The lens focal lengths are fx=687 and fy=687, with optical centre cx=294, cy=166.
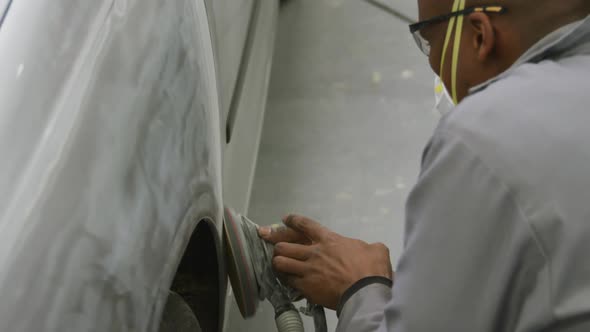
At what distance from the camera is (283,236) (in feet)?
4.29

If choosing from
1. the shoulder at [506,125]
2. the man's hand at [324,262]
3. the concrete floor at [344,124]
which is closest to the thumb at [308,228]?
the man's hand at [324,262]

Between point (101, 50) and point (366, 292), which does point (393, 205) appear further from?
point (101, 50)

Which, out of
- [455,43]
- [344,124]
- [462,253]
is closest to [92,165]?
[462,253]

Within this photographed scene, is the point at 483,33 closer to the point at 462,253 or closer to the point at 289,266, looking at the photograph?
the point at 462,253

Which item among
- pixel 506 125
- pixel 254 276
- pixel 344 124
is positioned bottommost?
pixel 344 124

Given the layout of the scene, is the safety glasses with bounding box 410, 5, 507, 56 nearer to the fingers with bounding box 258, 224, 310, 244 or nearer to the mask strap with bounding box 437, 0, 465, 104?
the mask strap with bounding box 437, 0, 465, 104

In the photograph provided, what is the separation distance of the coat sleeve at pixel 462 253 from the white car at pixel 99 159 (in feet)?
1.04

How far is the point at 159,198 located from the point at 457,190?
373 mm

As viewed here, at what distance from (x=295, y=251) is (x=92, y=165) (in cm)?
55

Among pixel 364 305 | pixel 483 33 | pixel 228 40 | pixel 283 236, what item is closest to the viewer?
pixel 483 33

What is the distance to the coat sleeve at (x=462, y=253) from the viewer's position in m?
0.72

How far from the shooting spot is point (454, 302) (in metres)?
0.77

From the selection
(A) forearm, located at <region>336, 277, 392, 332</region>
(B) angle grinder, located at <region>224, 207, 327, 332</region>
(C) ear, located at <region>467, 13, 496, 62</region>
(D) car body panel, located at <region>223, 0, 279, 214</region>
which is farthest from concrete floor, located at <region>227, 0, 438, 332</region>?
(C) ear, located at <region>467, 13, 496, 62</region>

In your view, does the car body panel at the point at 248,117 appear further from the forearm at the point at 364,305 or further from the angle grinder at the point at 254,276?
the forearm at the point at 364,305
